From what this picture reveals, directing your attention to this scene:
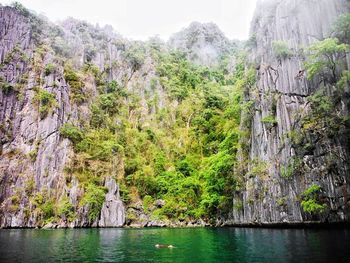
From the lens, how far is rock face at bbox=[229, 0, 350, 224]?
38.5 meters

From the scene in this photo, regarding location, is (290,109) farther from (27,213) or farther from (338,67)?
(27,213)

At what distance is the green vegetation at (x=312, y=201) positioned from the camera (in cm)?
3694

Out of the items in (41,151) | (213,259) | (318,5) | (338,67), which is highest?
(318,5)

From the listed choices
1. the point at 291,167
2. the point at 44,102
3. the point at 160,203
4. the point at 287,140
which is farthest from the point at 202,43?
the point at 291,167

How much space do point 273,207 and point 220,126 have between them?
122 feet

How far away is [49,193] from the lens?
6084 cm

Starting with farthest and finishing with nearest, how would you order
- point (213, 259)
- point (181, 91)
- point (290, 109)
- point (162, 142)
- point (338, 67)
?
point (181, 91) → point (162, 142) → point (290, 109) → point (338, 67) → point (213, 259)

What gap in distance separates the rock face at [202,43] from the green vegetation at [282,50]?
216 ft

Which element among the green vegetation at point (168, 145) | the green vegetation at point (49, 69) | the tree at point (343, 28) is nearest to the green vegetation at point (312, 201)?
the green vegetation at point (168, 145)

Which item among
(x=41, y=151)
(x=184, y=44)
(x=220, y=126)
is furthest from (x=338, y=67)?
(x=184, y=44)

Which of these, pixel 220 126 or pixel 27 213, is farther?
pixel 220 126

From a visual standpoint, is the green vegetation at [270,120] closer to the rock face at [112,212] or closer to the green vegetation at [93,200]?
the rock face at [112,212]

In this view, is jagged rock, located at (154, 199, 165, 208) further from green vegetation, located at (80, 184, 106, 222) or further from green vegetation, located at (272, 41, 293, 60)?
green vegetation, located at (272, 41, 293, 60)

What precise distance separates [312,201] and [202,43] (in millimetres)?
89673
